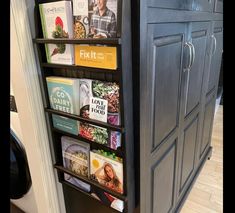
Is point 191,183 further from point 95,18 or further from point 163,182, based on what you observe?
point 95,18

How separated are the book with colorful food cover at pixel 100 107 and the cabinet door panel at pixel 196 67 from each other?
0.62m

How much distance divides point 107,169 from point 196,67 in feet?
3.03

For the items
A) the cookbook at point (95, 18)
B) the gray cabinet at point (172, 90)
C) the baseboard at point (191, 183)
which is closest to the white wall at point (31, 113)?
the cookbook at point (95, 18)

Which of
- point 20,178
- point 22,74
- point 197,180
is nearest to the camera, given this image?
point 22,74

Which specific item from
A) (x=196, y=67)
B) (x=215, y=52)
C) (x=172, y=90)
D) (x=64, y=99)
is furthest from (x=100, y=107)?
(x=215, y=52)

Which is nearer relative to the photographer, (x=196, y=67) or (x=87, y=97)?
(x=87, y=97)

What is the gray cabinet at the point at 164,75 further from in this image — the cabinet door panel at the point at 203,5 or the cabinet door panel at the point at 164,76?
the cabinet door panel at the point at 203,5

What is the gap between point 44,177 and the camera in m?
1.24

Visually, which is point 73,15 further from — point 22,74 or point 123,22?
point 22,74

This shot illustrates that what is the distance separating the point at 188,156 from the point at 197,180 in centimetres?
60

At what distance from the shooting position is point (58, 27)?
0.93 meters
